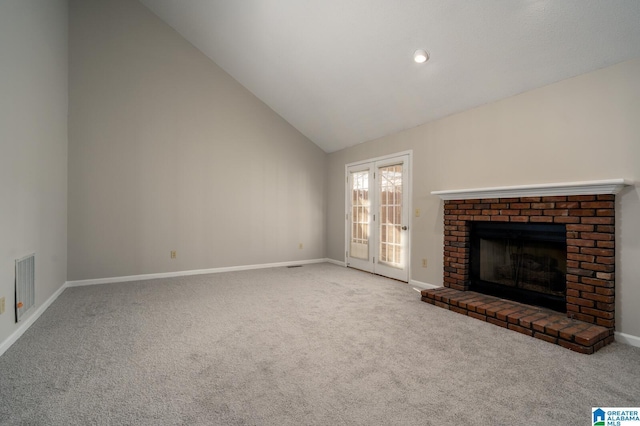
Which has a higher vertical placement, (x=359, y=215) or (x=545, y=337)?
(x=359, y=215)

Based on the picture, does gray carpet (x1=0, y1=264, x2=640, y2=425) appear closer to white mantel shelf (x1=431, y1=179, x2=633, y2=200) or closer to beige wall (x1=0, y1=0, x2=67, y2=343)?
beige wall (x1=0, y1=0, x2=67, y2=343)

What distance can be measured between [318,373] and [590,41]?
11.1 feet

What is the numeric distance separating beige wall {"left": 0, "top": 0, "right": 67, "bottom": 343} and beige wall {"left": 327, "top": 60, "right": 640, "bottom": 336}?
436cm

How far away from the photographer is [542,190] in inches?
120

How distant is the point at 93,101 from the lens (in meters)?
4.55

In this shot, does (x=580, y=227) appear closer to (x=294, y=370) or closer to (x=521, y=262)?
(x=521, y=262)

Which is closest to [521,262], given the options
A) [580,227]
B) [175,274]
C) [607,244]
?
[580,227]

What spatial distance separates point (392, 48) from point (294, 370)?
133 inches

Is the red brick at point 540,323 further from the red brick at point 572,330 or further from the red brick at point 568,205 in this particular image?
the red brick at point 568,205

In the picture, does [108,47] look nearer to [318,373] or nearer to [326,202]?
[326,202]

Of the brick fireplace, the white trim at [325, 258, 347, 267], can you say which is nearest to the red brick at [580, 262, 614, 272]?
the brick fireplace

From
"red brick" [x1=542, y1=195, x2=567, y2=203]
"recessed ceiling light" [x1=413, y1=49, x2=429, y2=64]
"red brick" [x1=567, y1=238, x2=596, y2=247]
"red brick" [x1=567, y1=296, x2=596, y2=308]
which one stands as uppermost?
"recessed ceiling light" [x1=413, y1=49, x2=429, y2=64]

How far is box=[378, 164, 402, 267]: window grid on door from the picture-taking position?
16.2 feet

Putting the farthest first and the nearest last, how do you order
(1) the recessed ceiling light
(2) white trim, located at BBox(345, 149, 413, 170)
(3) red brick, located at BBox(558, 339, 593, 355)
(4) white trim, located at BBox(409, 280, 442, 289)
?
(2) white trim, located at BBox(345, 149, 413, 170)
(4) white trim, located at BBox(409, 280, 442, 289)
(1) the recessed ceiling light
(3) red brick, located at BBox(558, 339, 593, 355)
